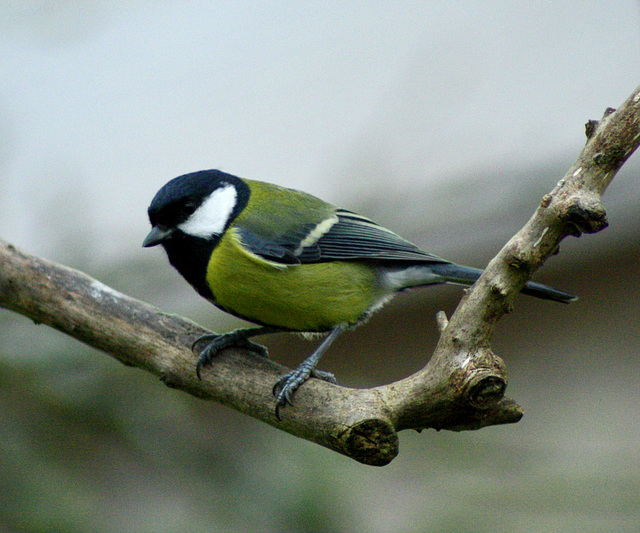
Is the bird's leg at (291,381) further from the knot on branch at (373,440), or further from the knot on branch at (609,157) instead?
the knot on branch at (609,157)

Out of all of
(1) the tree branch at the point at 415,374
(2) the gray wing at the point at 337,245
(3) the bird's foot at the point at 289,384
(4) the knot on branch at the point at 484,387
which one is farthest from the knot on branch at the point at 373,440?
(2) the gray wing at the point at 337,245

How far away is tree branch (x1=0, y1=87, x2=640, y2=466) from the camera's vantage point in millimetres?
1204

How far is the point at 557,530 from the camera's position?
2193mm

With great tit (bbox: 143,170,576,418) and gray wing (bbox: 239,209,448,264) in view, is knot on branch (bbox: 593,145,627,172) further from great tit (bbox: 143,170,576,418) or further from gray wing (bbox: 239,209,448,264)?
gray wing (bbox: 239,209,448,264)

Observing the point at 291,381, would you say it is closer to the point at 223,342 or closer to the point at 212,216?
the point at 223,342

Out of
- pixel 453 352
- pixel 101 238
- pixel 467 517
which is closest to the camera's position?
pixel 453 352

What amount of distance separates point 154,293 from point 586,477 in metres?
2.03

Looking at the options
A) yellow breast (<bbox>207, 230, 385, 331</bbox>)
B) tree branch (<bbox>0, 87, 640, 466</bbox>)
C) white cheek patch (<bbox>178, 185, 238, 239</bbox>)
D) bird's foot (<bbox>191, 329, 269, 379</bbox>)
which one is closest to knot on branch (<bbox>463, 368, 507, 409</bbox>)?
tree branch (<bbox>0, 87, 640, 466</bbox>)

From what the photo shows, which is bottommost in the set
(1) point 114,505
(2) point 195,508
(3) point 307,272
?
(1) point 114,505

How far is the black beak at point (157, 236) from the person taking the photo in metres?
1.76

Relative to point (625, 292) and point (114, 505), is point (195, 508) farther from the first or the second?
point (625, 292)

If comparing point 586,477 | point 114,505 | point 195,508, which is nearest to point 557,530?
point 586,477

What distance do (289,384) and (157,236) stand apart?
57 centimetres

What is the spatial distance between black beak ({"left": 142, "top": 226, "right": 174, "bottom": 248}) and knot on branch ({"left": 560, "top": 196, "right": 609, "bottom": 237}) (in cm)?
107
